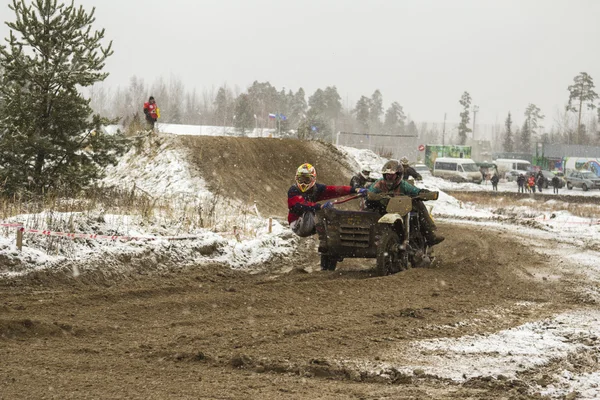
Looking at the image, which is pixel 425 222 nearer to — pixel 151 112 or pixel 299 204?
pixel 299 204

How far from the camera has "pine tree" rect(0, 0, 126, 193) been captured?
1703 centimetres

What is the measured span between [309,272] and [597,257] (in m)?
7.31

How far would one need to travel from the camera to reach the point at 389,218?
12.2 meters

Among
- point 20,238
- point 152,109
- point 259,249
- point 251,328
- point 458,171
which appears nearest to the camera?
point 251,328

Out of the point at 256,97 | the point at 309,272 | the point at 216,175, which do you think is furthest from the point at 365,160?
the point at 256,97

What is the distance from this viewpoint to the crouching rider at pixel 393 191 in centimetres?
1298

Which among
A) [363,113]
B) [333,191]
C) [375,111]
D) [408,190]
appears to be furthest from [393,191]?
[375,111]

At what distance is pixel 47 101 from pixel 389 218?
9352 mm

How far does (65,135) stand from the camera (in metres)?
17.8

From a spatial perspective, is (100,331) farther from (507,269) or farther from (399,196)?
(507,269)

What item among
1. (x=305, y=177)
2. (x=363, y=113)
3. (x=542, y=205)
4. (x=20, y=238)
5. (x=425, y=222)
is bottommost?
(x=542, y=205)

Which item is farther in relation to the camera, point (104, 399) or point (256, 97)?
point (256, 97)

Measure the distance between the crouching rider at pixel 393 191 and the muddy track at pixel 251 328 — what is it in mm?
944

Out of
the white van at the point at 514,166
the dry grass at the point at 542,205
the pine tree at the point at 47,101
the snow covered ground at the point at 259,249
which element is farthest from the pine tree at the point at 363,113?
the pine tree at the point at 47,101
